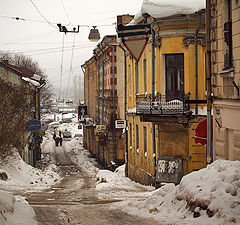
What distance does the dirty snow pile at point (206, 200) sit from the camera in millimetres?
8109

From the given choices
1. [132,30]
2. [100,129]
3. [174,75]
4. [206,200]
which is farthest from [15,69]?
[206,200]

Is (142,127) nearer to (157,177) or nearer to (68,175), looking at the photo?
(157,177)

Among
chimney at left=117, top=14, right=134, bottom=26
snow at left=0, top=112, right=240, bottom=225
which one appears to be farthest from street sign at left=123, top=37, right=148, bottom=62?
chimney at left=117, top=14, right=134, bottom=26

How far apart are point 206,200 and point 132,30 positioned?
10.1m

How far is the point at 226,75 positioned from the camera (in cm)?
1093

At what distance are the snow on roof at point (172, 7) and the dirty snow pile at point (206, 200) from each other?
9.83 metres

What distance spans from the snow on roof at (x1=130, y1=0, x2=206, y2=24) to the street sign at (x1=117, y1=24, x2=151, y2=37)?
5.08 ft

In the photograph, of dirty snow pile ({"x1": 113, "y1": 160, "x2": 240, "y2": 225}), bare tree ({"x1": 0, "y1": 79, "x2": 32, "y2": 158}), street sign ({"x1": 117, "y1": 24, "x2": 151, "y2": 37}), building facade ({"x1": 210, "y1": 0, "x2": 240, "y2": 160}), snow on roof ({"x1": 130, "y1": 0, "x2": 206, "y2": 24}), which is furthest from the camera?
bare tree ({"x1": 0, "y1": 79, "x2": 32, "y2": 158})

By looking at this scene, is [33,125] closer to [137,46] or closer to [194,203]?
[137,46]

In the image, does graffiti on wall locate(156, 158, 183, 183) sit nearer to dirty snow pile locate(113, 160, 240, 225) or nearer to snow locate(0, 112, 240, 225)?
snow locate(0, 112, 240, 225)

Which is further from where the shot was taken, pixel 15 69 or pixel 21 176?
pixel 15 69

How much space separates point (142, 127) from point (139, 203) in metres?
12.3

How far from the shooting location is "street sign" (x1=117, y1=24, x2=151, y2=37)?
16.9 metres

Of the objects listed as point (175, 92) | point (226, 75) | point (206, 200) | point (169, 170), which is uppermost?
point (226, 75)
